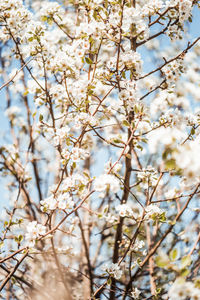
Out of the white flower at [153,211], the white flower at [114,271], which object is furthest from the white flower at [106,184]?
the white flower at [114,271]

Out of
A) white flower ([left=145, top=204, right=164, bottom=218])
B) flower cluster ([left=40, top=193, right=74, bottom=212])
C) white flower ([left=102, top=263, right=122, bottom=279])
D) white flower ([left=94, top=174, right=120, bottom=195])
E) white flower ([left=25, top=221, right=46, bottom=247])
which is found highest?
white flower ([left=145, top=204, right=164, bottom=218])

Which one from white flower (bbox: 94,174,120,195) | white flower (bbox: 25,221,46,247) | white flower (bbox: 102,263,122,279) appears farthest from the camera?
white flower (bbox: 102,263,122,279)

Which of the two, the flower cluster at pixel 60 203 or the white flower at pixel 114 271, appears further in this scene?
the white flower at pixel 114 271

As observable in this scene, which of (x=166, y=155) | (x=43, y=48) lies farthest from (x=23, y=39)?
(x=166, y=155)

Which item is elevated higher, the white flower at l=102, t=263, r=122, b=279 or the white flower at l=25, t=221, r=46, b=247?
the white flower at l=102, t=263, r=122, b=279

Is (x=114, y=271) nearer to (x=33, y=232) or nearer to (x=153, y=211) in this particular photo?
Answer: (x=153, y=211)

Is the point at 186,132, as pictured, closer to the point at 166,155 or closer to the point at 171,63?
the point at 171,63

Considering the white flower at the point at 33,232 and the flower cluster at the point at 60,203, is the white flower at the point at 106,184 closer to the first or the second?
the flower cluster at the point at 60,203

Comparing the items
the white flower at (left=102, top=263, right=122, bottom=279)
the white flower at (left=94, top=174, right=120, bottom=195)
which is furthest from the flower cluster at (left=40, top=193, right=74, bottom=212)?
the white flower at (left=102, top=263, right=122, bottom=279)

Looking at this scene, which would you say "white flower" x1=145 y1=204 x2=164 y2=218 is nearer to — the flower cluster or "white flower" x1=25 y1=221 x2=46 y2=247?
the flower cluster

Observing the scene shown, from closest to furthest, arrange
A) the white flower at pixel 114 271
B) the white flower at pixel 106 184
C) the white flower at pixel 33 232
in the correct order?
the white flower at pixel 106 184
the white flower at pixel 33 232
the white flower at pixel 114 271

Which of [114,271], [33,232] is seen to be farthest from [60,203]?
[114,271]

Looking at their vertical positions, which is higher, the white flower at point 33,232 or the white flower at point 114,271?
the white flower at point 114,271

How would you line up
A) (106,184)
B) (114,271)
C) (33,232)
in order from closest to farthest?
(106,184)
(33,232)
(114,271)
